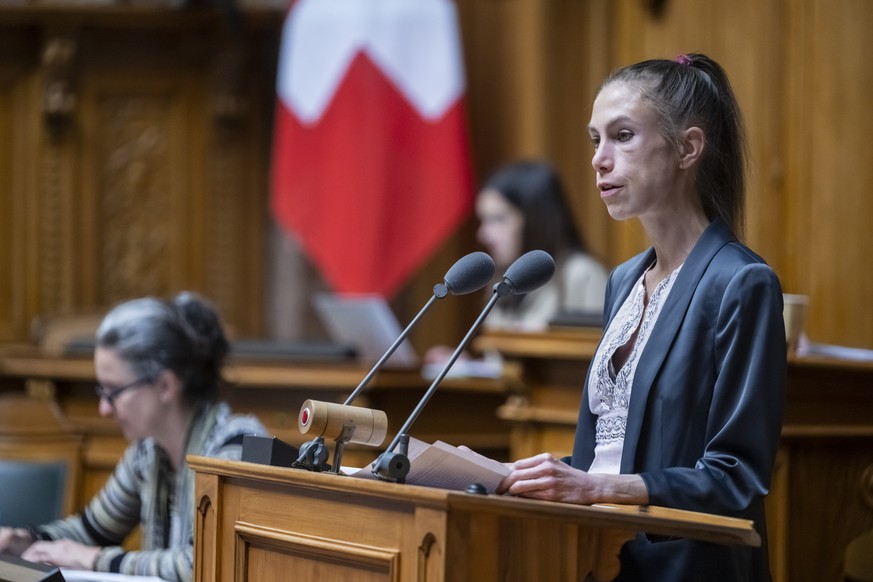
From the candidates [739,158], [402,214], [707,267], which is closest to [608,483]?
[707,267]

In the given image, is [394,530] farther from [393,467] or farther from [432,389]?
[432,389]

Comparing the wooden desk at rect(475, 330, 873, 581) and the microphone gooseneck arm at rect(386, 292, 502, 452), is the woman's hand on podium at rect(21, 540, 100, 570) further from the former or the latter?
the wooden desk at rect(475, 330, 873, 581)

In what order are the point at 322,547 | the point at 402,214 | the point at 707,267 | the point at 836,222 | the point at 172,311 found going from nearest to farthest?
the point at 322,547 < the point at 707,267 < the point at 172,311 < the point at 836,222 < the point at 402,214

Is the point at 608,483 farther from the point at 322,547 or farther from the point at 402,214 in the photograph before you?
the point at 402,214

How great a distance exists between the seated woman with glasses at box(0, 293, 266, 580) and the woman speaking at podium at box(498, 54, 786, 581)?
3.18 feet

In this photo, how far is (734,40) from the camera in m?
4.52

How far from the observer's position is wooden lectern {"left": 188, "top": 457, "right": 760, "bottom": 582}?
5.02 feet

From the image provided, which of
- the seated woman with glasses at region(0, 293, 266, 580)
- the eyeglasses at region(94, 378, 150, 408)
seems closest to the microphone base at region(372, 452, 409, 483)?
the seated woman with glasses at region(0, 293, 266, 580)

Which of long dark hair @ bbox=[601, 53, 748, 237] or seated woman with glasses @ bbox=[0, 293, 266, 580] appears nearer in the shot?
long dark hair @ bbox=[601, 53, 748, 237]

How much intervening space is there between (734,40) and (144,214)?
9.22ft

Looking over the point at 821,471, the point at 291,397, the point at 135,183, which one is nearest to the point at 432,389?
the point at 821,471

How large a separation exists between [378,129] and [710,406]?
12.6ft

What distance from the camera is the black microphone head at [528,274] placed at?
1.90 metres

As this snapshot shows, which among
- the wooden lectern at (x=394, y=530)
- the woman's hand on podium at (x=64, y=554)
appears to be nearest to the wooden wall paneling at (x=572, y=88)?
the woman's hand on podium at (x=64, y=554)
